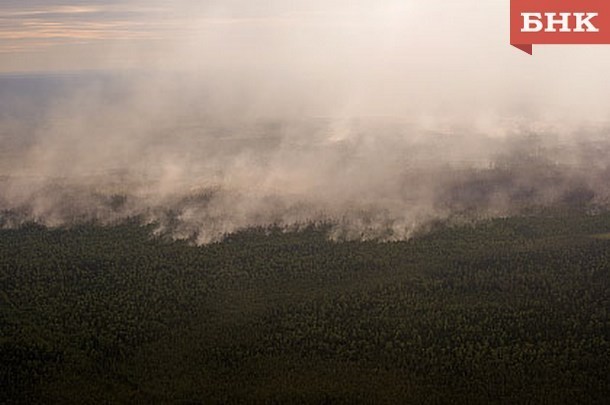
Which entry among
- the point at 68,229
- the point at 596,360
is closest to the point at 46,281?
the point at 68,229

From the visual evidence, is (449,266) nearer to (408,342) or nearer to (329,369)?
(408,342)

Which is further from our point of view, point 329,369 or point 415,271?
point 415,271

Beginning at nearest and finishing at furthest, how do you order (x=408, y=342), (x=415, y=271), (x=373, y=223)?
(x=408, y=342) < (x=415, y=271) < (x=373, y=223)

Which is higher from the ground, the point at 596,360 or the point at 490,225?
the point at 596,360

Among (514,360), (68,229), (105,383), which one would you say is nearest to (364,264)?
(514,360)

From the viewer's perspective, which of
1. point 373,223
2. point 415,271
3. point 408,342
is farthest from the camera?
point 373,223

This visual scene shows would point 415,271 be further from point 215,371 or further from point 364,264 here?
point 215,371
